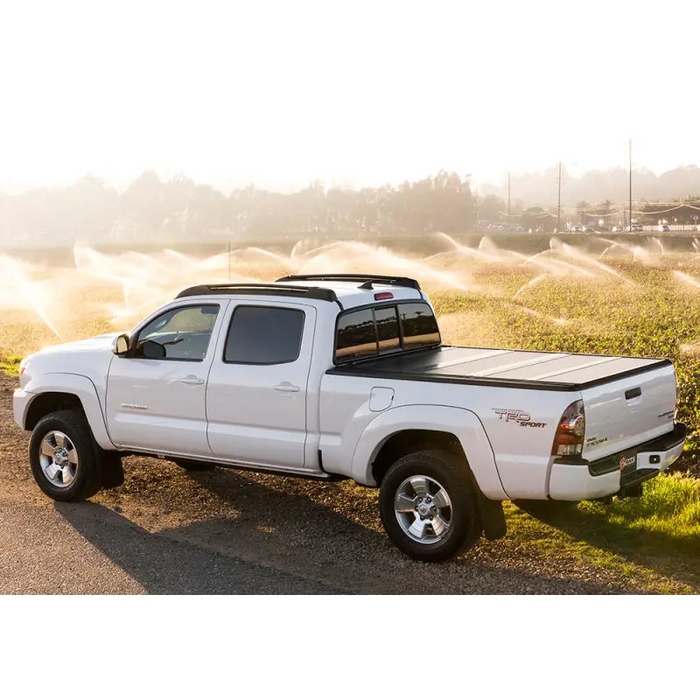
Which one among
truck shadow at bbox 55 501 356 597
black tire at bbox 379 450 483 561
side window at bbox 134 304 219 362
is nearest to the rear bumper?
black tire at bbox 379 450 483 561

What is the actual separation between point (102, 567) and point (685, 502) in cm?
496

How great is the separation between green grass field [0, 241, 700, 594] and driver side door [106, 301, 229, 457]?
9.14ft

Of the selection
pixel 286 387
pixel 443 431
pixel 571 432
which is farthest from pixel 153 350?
pixel 571 432

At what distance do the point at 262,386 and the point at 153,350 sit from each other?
1.21 m

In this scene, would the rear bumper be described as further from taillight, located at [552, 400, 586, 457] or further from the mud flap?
the mud flap

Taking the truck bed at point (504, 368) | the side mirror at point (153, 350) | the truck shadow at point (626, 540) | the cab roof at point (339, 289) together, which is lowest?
the truck shadow at point (626, 540)

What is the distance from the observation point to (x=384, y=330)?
8.58 meters

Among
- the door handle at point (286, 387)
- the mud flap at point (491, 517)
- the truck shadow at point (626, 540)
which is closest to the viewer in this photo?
the mud flap at point (491, 517)

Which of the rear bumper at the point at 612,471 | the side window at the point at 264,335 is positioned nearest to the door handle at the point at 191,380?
the side window at the point at 264,335

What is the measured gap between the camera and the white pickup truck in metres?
6.88

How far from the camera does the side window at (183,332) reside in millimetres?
8602

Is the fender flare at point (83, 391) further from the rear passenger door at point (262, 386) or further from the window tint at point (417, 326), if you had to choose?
the window tint at point (417, 326)

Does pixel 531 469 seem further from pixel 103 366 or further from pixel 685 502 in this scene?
pixel 103 366

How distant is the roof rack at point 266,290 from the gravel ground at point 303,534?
1.92m
